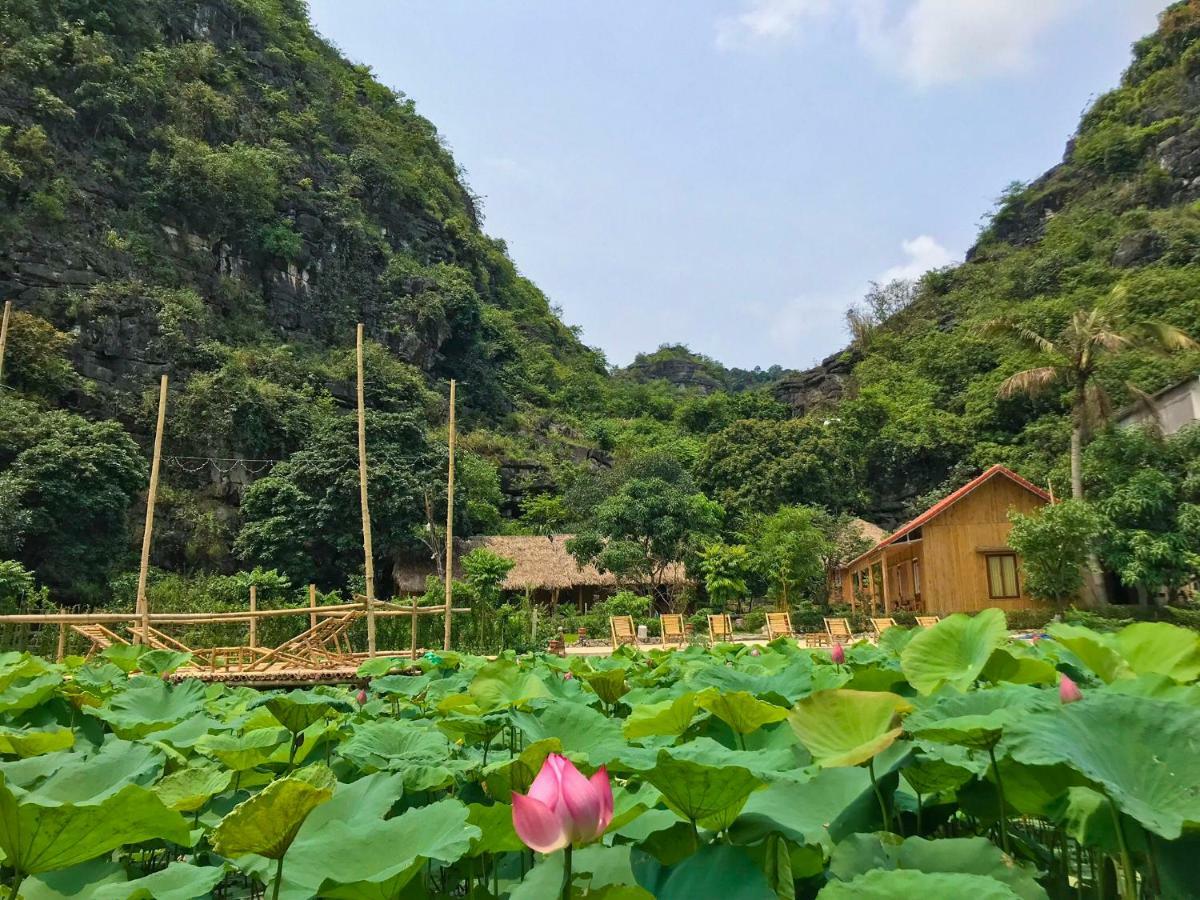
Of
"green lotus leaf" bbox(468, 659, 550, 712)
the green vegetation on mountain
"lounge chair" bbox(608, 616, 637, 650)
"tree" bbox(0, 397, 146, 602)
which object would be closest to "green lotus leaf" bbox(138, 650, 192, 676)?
"green lotus leaf" bbox(468, 659, 550, 712)

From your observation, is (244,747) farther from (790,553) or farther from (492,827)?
(790,553)

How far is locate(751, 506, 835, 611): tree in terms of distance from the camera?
59.3ft

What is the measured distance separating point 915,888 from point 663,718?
2.09 feet

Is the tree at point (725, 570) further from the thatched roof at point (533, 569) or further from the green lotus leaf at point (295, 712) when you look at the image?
the green lotus leaf at point (295, 712)

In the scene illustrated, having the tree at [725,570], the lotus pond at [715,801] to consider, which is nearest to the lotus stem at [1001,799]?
the lotus pond at [715,801]

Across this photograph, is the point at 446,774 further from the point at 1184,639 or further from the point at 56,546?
the point at 56,546

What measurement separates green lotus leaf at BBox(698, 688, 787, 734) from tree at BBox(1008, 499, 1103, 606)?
46.2 ft

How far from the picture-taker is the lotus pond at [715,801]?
0.66 metres

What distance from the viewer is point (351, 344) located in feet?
91.3

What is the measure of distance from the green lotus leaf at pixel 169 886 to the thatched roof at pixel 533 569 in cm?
1938

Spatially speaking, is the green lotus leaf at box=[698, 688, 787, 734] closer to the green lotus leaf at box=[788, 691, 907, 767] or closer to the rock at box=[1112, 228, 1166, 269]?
the green lotus leaf at box=[788, 691, 907, 767]

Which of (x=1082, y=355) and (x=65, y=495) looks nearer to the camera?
(x=1082, y=355)

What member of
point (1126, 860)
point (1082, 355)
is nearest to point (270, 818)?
point (1126, 860)

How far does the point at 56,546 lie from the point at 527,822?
19.0 m
